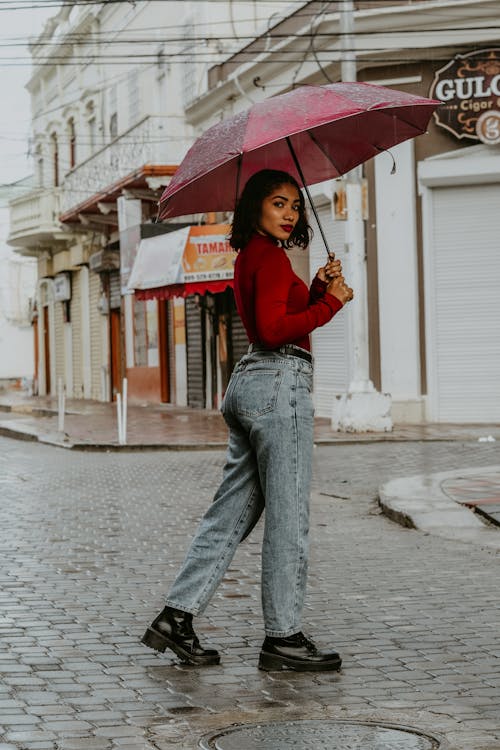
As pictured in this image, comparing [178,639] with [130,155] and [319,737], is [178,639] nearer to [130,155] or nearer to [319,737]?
[319,737]

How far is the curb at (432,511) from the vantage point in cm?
864

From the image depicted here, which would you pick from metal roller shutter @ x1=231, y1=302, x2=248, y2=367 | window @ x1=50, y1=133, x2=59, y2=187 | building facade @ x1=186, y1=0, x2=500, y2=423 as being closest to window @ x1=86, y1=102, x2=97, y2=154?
window @ x1=50, y1=133, x2=59, y2=187

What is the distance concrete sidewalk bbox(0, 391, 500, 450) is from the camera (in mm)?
17328

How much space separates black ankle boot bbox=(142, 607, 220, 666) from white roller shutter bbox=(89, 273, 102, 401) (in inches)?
1236

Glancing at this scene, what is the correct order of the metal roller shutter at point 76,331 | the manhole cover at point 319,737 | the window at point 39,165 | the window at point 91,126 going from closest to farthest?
the manhole cover at point 319,737, the window at point 91,126, the metal roller shutter at point 76,331, the window at point 39,165

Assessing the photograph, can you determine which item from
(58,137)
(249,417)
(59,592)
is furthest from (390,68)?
(58,137)

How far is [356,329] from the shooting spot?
18438 millimetres

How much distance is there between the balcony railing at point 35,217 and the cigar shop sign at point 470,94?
63.7 ft

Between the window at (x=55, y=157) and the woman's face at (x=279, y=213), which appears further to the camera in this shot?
the window at (x=55, y=157)

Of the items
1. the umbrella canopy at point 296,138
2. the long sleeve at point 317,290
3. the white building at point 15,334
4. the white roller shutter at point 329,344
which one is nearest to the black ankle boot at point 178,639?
the long sleeve at point 317,290

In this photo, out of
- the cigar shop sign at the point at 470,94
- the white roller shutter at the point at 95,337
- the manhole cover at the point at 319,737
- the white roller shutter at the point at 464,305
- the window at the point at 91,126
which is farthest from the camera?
the white roller shutter at the point at 95,337

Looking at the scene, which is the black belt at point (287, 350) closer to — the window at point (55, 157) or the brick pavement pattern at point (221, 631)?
the brick pavement pattern at point (221, 631)

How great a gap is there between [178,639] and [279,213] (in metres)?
1.67

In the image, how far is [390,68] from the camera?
796 inches
